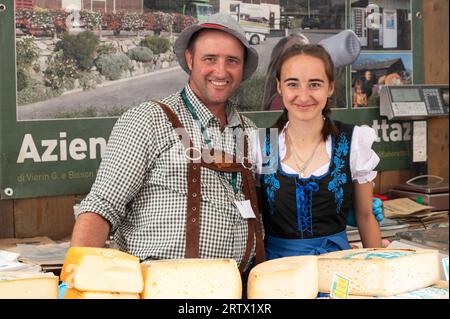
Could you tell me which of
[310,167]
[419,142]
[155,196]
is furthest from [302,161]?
[419,142]

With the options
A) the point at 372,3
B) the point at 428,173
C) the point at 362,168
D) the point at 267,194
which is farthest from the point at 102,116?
the point at 428,173

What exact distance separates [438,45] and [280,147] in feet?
6.18

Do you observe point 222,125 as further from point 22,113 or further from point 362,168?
point 22,113

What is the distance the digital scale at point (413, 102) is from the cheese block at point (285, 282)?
→ 86.1 inches

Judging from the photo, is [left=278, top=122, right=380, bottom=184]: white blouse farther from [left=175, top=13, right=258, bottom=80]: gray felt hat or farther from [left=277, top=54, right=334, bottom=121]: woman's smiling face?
[left=175, top=13, right=258, bottom=80]: gray felt hat

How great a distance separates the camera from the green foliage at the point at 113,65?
8.90ft

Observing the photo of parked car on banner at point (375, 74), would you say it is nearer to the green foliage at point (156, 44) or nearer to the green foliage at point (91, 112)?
the green foliage at point (156, 44)

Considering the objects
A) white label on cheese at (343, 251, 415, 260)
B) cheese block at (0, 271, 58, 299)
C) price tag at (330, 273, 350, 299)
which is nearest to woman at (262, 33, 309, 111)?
white label on cheese at (343, 251, 415, 260)

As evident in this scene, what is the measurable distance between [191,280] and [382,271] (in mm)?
375

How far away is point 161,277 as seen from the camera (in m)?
1.22

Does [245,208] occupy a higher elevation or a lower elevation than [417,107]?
lower

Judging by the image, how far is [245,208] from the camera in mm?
1939

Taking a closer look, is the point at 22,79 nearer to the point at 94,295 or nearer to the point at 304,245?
the point at 304,245

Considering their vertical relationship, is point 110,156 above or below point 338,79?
below
